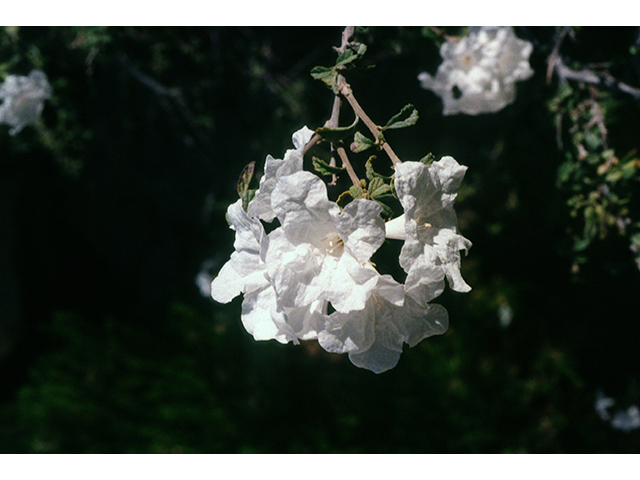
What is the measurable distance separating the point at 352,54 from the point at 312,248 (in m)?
0.37

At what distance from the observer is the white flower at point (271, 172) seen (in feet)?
2.30

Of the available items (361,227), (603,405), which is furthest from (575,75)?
(603,405)

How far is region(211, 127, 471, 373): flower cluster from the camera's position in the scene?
2.19 feet

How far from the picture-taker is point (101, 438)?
9.27ft

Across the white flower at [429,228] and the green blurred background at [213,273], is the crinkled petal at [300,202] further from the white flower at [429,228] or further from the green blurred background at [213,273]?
the green blurred background at [213,273]

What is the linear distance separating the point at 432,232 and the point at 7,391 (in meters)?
4.03

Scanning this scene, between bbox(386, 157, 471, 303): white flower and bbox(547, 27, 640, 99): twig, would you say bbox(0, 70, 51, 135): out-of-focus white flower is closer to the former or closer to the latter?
bbox(386, 157, 471, 303): white flower

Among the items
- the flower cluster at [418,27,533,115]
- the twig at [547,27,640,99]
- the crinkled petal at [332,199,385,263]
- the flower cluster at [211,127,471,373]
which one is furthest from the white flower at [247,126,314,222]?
the twig at [547,27,640,99]

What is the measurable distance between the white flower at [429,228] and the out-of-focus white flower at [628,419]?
2.62 m

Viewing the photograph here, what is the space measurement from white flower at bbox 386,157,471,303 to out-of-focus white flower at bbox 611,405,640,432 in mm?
2615

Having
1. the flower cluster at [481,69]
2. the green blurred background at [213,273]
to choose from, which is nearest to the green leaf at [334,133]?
the flower cluster at [481,69]

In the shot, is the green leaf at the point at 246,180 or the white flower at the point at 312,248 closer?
the white flower at the point at 312,248

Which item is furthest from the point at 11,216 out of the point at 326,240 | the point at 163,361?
the point at 326,240

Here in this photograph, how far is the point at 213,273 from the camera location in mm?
2723
